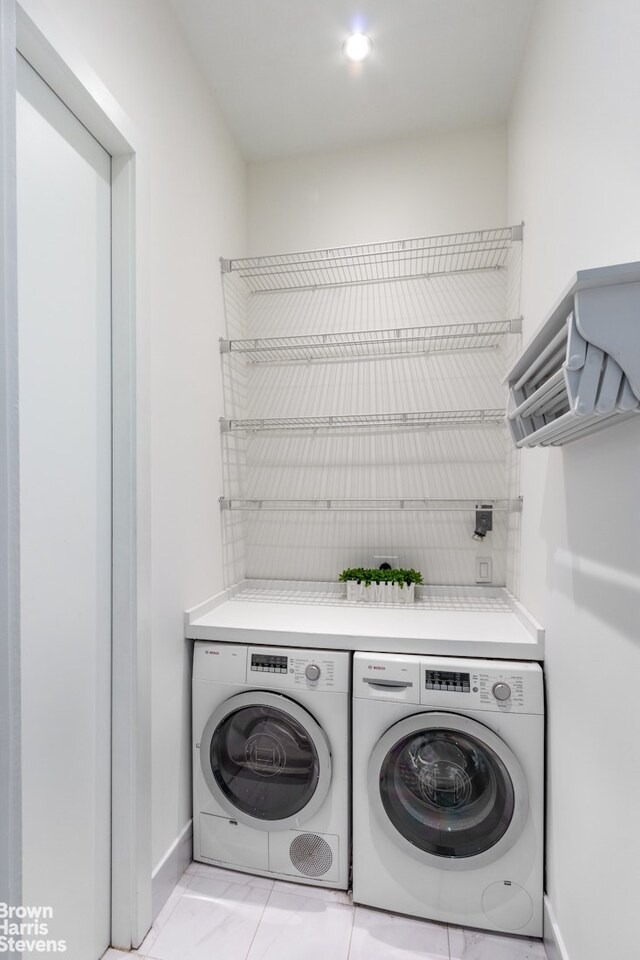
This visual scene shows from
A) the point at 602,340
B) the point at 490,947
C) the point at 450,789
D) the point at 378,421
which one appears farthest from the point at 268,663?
the point at 602,340

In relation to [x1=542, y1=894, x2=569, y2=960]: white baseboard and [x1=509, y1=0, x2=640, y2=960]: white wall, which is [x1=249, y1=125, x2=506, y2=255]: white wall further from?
[x1=542, y1=894, x2=569, y2=960]: white baseboard

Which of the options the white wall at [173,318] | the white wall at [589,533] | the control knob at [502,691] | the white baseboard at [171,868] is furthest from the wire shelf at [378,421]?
the white baseboard at [171,868]

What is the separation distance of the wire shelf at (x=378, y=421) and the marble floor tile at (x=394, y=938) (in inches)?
69.0

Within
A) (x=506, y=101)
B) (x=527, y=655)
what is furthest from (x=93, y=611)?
(x=506, y=101)

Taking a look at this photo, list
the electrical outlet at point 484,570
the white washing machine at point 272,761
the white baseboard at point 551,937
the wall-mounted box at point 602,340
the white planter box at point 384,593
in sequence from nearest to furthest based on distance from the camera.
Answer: the wall-mounted box at point 602,340 < the white baseboard at point 551,937 < the white washing machine at point 272,761 < the white planter box at point 384,593 < the electrical outlet at point 484,570

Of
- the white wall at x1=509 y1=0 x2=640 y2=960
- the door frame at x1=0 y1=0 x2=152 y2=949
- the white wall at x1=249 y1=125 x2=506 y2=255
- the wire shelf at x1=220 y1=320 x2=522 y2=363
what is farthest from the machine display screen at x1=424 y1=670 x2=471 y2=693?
the white wall at x1=249 y1=125 x2=506 y2=255

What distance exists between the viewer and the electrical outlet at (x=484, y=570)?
2.17m

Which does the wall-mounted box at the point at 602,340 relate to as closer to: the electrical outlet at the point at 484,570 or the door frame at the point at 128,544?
the door frame at the point at 128,544

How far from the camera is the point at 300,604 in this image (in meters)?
2.06

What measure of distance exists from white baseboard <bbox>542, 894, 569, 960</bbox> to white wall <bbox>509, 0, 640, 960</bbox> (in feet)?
0.10

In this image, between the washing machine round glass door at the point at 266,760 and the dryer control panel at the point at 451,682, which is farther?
the washing machine round glass door at the point at 266,760

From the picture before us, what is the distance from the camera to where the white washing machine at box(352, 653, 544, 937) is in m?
1.44

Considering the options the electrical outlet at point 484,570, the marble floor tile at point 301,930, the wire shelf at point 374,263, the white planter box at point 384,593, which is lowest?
the marble floor tile at point 301,930

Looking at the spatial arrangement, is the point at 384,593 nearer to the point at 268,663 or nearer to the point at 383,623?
the point at 383,623
